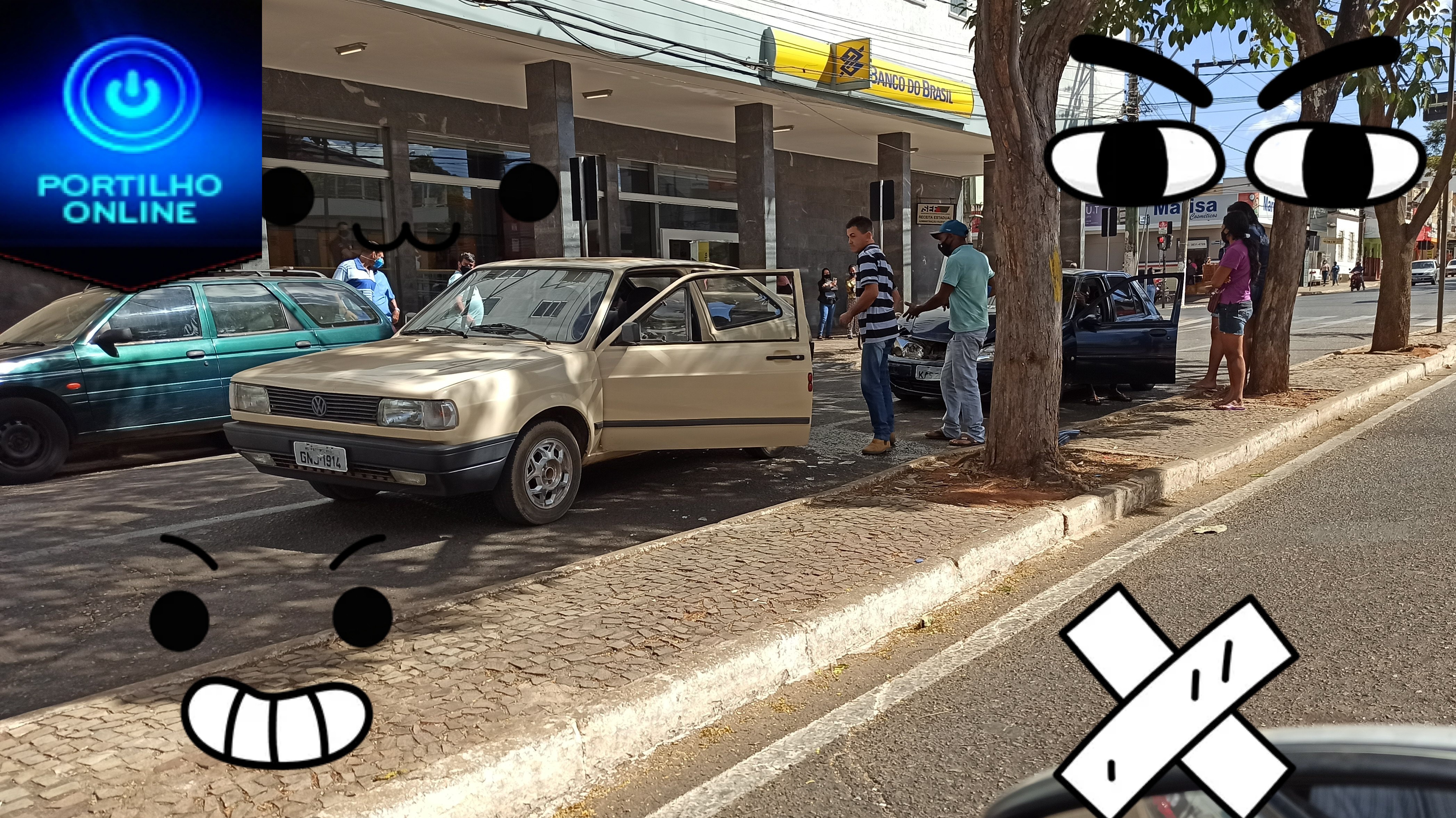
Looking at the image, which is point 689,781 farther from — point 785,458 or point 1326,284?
point 1326,284

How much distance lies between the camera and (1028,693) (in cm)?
396

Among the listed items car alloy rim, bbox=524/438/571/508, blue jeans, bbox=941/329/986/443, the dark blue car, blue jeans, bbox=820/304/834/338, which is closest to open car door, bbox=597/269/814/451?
car alloy rim, bbox=524/438/571/508

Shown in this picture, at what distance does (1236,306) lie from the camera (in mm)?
10602

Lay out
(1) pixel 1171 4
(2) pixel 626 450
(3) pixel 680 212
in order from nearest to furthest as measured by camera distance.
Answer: (1) pixel 1171 4 → (2) pixel 626 450 → (3) pixel 680 212

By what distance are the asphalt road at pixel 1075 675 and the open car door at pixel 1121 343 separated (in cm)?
522

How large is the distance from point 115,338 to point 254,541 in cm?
330

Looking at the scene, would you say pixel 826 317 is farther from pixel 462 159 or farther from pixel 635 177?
pixel 462 159

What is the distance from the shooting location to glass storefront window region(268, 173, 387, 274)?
49.0 ft

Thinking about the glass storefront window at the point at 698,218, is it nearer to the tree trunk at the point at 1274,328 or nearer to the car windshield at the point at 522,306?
the tree trunk at the point at 1274,328

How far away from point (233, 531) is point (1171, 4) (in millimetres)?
6215

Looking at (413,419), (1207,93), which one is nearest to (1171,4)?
(413,419)

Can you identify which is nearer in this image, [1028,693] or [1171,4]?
[1028,693]

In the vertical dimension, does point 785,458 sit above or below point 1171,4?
below
